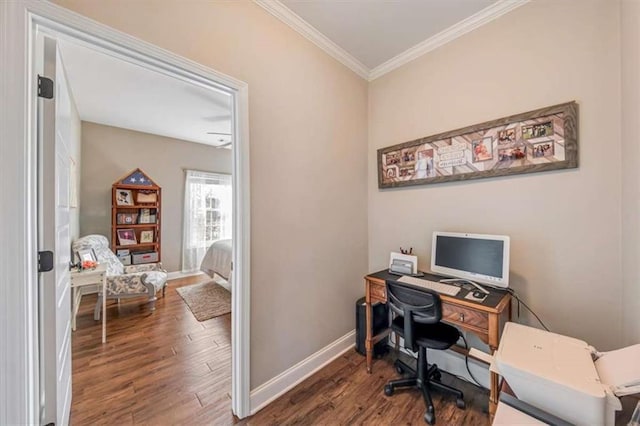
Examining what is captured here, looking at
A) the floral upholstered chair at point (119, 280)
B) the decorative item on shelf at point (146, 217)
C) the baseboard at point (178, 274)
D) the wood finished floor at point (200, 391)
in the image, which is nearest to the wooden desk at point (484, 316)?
the wood finished floor at point (200, 391)

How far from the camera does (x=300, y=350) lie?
1.92m

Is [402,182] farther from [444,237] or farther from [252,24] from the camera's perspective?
[252,24]

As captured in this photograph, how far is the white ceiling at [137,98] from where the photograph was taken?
2301mm

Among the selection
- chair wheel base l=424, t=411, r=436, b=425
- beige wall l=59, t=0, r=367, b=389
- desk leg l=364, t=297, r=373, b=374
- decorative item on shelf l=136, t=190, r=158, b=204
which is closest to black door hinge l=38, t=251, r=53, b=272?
beige wall l=59, t=0, r=367, b=389

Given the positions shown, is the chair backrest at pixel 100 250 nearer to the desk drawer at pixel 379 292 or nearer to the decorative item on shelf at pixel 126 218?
the decorative item on shelf at pixel 126 218

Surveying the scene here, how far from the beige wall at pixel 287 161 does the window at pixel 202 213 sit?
3.91 metres

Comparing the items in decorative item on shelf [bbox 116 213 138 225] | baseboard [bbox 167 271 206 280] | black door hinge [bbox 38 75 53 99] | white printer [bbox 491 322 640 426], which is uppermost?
black door hinge [bbox 38 75 53 99]

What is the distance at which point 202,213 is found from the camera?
5191mm

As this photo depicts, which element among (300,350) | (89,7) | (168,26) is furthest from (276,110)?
(300,350)

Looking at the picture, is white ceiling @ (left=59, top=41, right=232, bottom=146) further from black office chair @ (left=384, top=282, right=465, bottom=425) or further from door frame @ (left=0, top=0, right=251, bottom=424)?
black office chair @ (left=384, top=282, right=465, bottom=425)

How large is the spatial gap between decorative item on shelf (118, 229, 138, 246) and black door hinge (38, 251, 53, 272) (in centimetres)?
384

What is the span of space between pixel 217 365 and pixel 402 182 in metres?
2.35

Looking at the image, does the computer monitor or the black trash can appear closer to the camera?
the computer monitor

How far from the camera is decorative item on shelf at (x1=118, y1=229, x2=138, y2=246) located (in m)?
4.17
